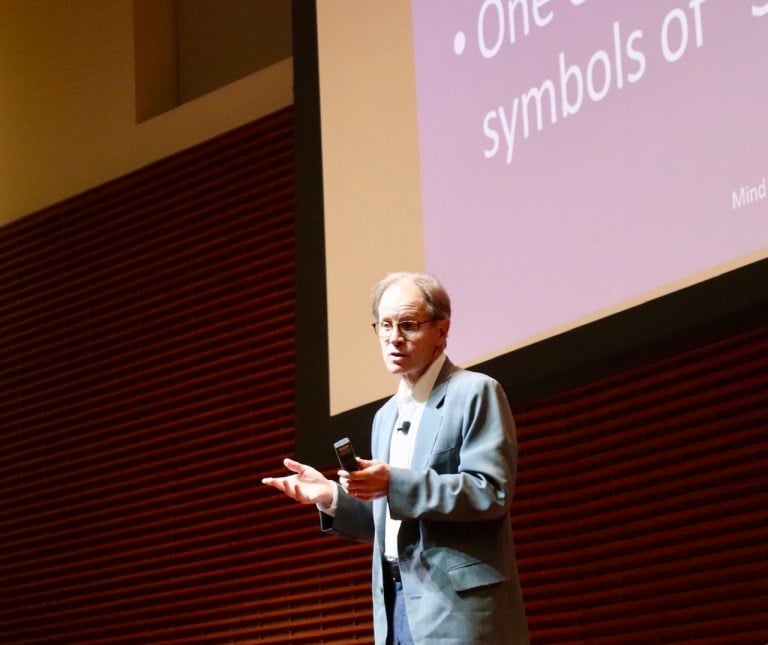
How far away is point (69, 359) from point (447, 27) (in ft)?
10.5

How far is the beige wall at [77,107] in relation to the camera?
19.6ft

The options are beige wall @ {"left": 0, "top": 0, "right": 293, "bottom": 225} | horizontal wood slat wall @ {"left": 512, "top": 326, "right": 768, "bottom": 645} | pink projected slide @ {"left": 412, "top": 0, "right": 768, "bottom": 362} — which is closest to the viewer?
pink projected slide @ {"left": 412, "top": 0, "right": 768, "bottom": 362}

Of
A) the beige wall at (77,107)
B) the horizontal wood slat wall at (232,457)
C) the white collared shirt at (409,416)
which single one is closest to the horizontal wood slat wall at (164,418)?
the horizontal wood slat wall at (232,457)

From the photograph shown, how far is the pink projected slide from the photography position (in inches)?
113

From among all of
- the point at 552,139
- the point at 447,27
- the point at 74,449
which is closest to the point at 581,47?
the point at 552,139

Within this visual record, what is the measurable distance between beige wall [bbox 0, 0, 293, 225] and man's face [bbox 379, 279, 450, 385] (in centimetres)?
338

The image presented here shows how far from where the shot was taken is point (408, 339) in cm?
244

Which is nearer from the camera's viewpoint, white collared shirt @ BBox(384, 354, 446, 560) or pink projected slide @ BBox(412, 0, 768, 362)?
white collared shirt @ BBox(384, 354, 446, 560)

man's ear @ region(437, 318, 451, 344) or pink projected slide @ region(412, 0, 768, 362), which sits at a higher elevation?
pink projected slide @ region(412, 0, 768, 362)

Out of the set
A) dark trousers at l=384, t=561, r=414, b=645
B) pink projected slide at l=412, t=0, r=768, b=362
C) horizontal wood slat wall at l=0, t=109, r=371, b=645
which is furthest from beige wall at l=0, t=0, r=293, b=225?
dark trousers at l=384, t=561, r=414, b=645

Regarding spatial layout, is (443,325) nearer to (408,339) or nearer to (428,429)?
(408,339)

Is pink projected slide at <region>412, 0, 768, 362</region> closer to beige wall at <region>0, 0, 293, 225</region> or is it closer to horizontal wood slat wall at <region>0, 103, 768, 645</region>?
horizontal wood slat wall at <region>0, 103, 768, 645</region>

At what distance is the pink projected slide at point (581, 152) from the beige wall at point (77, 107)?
2.22 metres

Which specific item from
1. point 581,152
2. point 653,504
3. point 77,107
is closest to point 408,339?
point 581,152
